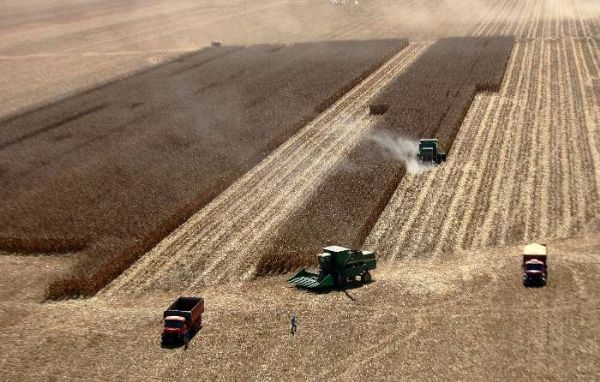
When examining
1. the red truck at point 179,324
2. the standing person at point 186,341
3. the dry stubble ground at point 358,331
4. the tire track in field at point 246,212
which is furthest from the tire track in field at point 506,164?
the standing person at point 186,341

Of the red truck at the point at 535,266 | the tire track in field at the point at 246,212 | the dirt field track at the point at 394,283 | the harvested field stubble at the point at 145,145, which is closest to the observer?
the dirt field track at the point at 394,283

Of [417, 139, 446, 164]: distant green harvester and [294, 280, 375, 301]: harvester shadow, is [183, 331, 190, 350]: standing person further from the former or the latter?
[417, 139, 446, 164]: distant green harvester

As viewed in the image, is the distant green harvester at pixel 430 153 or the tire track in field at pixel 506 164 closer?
the tire track in field at pixel 506 164

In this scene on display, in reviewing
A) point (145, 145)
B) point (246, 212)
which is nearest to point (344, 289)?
point (246, 212)

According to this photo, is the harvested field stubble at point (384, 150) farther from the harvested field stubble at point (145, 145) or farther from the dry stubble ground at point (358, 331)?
the harvested field stubble at point (145, 145)

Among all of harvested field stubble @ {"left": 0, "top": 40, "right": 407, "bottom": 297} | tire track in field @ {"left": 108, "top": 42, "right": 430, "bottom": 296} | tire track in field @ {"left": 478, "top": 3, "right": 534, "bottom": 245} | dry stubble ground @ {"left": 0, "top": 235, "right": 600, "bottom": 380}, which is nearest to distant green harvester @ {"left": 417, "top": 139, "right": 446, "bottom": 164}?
tire track in field @ {"left": 478, "top": 3, "right": 534, "bottom": 245}

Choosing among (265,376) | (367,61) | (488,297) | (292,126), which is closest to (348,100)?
(292,126)
